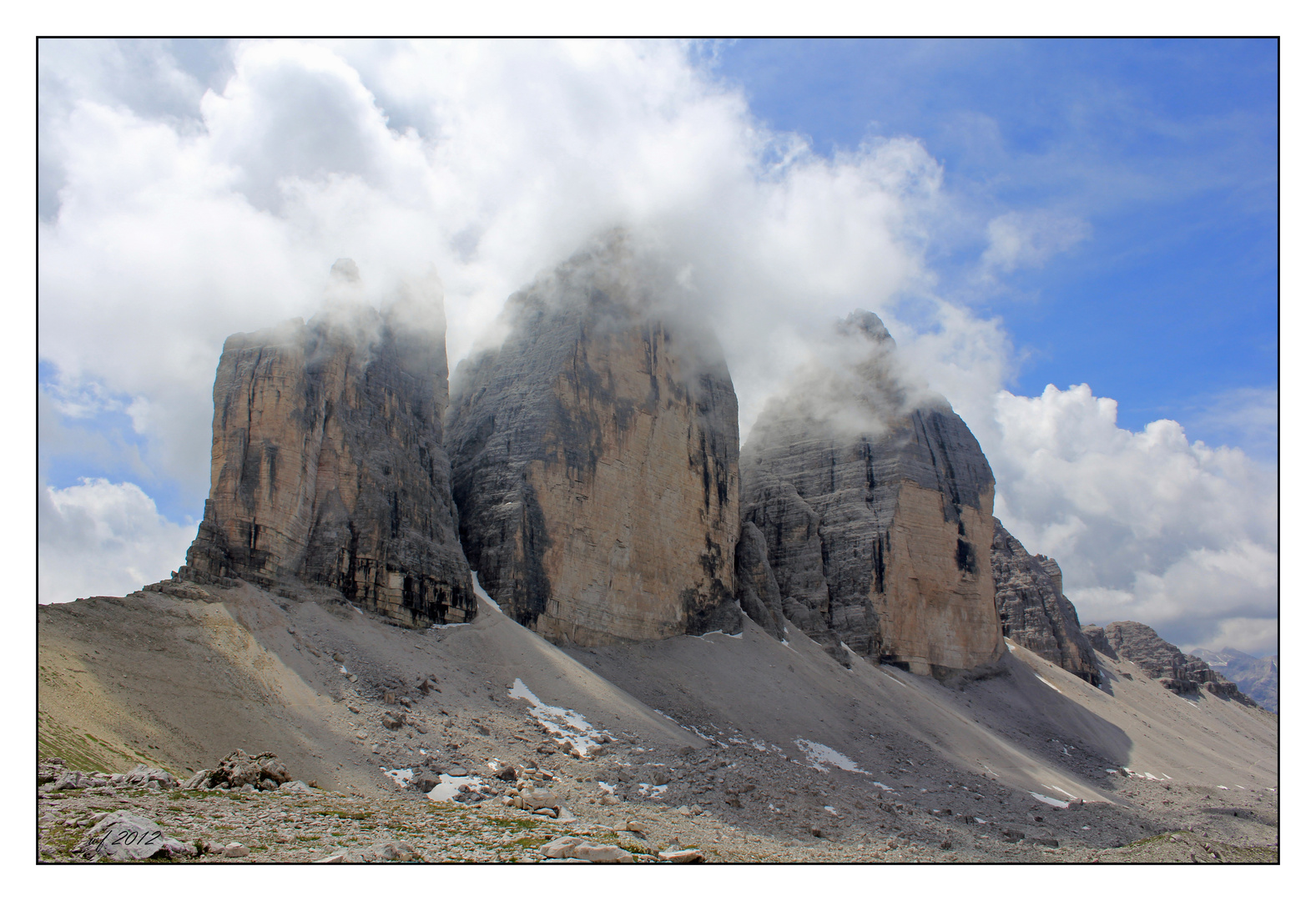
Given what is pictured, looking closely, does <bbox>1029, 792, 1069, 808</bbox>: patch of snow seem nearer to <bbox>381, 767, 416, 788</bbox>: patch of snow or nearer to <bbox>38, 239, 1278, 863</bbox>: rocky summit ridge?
<bbox>38, 239, 1278, 863</bbox>: rocky summit ridge

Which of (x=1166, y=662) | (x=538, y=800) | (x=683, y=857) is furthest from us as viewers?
(x=1166, y=662)

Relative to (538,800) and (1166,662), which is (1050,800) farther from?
(1166,662)

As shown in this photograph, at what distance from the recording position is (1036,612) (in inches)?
3388

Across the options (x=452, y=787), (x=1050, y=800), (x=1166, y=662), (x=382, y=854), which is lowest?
(x=1166, y=662)

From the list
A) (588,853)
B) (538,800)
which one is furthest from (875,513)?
(588,853)

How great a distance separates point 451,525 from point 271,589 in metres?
11.2

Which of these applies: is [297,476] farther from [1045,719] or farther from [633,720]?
[1045,719]

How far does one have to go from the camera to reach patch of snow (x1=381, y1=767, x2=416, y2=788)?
23734mm

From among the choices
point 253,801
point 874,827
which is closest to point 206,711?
point 253,801

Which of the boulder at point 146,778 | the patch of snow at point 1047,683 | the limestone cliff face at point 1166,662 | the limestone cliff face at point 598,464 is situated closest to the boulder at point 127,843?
the boulder at point 146,778

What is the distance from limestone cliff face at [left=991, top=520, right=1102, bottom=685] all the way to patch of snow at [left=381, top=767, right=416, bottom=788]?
65383mm

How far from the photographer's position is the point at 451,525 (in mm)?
43719

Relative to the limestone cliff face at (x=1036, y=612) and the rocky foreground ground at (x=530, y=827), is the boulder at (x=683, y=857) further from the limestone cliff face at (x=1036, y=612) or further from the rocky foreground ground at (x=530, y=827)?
the limestone cliff face at (x=1036, y=612)

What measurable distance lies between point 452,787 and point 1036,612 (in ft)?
251
